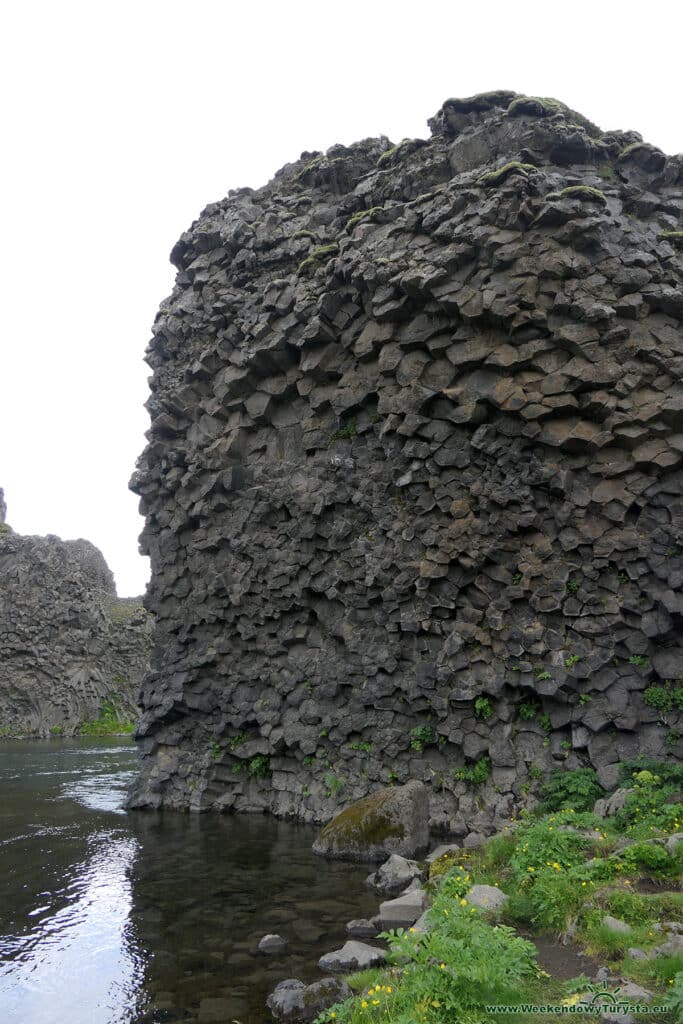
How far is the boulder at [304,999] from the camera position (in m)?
7.75

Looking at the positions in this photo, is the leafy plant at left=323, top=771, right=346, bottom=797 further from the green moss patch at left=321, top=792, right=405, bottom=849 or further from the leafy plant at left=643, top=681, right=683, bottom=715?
the leafy plant at left=643, top=681, right=683, bottom=715

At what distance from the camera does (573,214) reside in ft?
56.5

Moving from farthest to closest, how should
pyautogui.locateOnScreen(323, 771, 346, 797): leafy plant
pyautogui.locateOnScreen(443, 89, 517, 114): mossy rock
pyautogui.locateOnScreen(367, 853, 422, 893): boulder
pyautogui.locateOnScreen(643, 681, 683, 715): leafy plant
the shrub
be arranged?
pyautogui.locateOnScreen(443, 89, 517, 114): mossy rock, pyautogui.locateOnScreen(323, 771, 346, 797): leafy plant, pyautogui.locateOnScreen(643, 681, 683, 715): leafy plant, the shrub, pyautogui.locateOnScreen(367, 853, 422, 893): boulder

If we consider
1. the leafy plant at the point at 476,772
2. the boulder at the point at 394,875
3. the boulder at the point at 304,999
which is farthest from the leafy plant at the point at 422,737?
the boulder at the point at 304,999

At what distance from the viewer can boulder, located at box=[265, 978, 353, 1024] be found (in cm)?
775

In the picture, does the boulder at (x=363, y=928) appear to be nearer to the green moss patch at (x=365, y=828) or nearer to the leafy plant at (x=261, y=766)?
the green moss patch at (x=365, y=828)

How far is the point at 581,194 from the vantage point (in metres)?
17.6

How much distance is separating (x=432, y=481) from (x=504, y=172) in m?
8.21

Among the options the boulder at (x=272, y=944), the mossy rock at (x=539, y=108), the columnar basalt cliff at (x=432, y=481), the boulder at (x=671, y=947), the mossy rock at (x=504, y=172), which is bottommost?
the boulder at (x=272, y=944)

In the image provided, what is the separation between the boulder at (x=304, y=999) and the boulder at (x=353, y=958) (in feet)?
1.91

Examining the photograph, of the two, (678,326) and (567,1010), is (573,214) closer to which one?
(678,326)

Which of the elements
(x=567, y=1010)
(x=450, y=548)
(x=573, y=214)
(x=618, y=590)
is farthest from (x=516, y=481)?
(x=567, y=1010)

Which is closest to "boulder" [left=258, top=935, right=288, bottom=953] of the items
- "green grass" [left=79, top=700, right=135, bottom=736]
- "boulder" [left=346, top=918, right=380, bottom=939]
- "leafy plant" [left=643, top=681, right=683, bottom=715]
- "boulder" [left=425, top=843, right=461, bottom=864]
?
"boulder" [left=346, top=918, right=380, bottom=939]

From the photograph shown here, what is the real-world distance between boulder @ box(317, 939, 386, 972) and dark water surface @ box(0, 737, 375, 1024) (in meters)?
0.23
